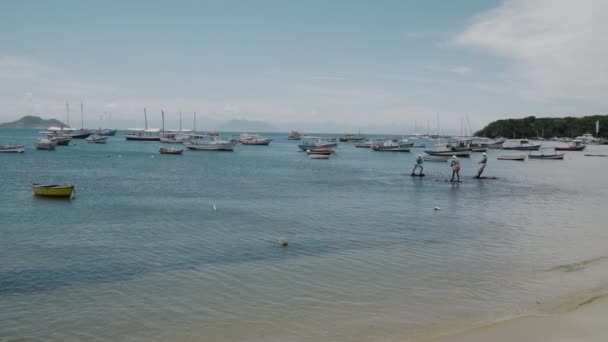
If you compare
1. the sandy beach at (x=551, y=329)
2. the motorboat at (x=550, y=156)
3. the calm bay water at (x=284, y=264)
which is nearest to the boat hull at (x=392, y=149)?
the motorboat at (x=550, y=156)

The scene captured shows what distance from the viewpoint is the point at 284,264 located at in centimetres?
1691

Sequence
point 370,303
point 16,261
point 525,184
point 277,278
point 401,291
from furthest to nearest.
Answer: point 525,184 < point 16,261 < point 277,278 < point 401,291 < point 370,303

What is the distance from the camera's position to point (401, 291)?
46.4ft

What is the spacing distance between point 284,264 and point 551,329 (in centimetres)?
830

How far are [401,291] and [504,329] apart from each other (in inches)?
Result: 135

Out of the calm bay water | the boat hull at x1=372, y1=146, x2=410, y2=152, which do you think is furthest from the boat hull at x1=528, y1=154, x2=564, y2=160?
the calm bay water

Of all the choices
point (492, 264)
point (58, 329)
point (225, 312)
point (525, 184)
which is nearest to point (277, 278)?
point (225, 312)

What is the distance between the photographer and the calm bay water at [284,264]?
12.0 meters

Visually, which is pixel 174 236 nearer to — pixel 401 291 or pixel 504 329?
pixel 401 291

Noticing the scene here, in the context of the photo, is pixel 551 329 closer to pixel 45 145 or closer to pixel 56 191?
pixel 56 191

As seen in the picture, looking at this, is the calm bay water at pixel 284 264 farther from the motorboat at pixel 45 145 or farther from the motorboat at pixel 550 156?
the motorboat at pixel 45 145

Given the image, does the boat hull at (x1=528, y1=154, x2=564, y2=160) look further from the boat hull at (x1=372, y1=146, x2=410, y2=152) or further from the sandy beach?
the sandy beach

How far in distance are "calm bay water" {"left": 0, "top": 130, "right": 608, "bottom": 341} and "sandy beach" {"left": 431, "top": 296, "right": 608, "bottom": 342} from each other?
0.71 m

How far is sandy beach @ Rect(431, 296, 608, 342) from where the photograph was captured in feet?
34.9
